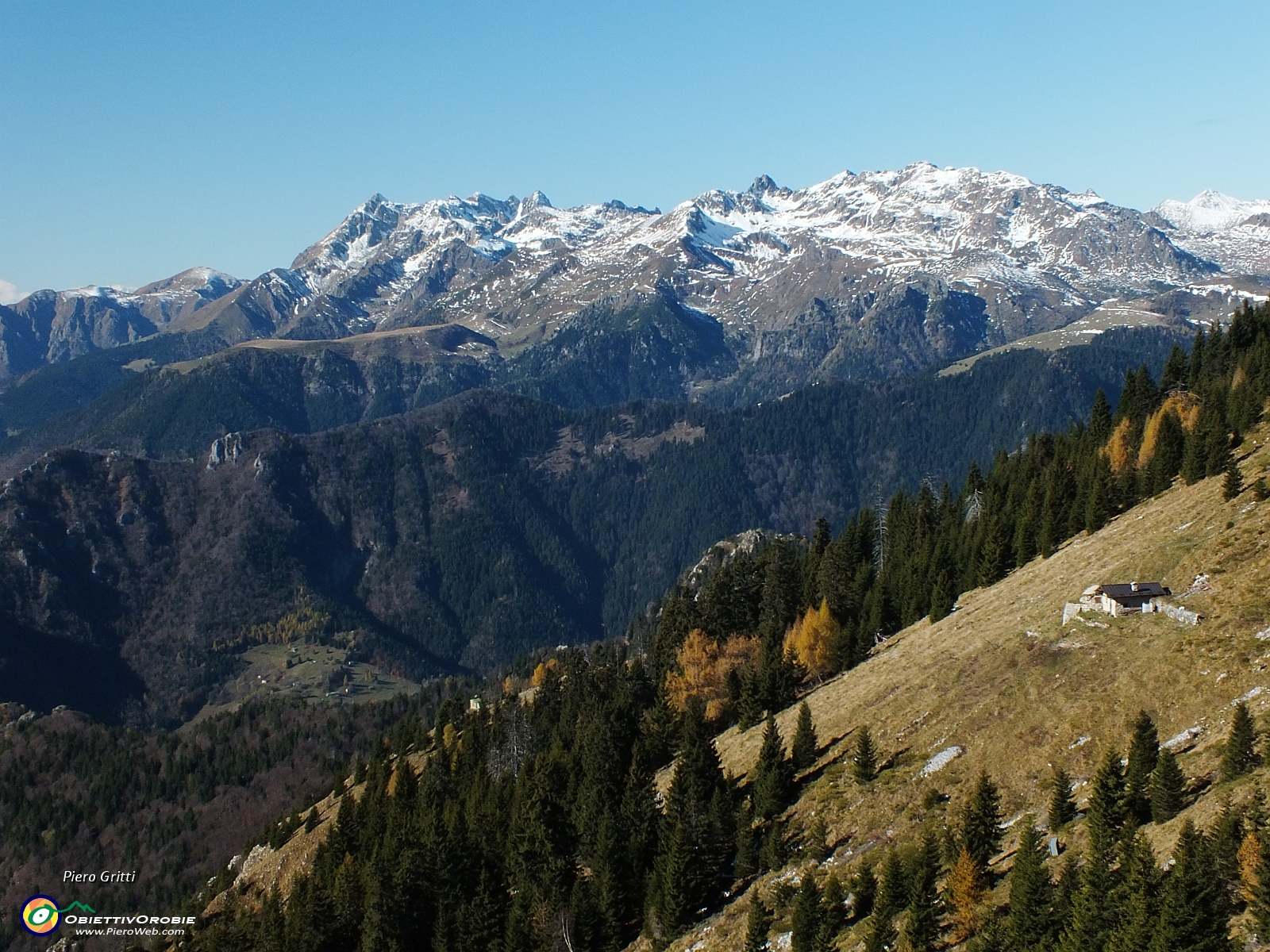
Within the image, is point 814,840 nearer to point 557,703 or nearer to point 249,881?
point 557,703

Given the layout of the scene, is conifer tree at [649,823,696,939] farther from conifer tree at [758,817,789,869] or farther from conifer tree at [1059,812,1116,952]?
conifer tree at [1059,812,1116,952]

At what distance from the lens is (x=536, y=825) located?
86.8 metres

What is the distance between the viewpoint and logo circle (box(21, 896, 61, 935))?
573ft

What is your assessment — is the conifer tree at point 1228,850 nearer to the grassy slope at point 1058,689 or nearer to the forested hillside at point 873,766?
the forested hillside at point 873,766

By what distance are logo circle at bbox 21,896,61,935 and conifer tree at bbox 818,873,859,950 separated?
15798 cm

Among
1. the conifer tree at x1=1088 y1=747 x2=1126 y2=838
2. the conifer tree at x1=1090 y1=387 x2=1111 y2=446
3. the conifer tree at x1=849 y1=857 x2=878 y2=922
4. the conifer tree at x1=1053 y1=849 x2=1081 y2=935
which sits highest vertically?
the conifer tree at x1=1090 y1=387 x2=1111 y2=446

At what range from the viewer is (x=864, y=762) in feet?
231

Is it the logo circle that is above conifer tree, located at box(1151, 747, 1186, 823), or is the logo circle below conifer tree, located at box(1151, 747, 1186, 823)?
below

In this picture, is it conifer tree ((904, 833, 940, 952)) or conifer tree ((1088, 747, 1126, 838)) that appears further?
conifer tree ((904, 833, 940, 952))

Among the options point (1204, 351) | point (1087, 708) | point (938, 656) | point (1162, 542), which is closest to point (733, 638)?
point (938, 656)

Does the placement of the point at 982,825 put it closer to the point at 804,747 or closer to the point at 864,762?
the point at 864,762

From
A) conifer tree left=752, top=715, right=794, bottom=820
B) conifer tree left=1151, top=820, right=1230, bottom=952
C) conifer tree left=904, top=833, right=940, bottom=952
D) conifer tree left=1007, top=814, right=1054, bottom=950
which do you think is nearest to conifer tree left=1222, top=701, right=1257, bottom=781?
conifer tree left=1151, top=820, right=1230, bottom=952

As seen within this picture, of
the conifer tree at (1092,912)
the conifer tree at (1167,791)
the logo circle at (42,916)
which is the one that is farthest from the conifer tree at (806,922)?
the logo circle at (42,916)

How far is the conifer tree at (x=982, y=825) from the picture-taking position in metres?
55.8
